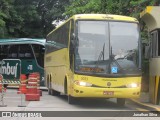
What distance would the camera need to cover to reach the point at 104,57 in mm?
15898

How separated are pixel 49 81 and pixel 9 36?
17766 mm

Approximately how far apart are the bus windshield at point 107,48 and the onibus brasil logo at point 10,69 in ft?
35.2

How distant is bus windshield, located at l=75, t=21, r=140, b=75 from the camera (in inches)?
622

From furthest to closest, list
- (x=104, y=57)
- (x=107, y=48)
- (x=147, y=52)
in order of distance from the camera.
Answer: (x=147, y=52) < (x=107, y=48) < (x=104, y=57)

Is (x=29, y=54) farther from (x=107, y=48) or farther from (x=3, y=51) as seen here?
(x=107, y=48)

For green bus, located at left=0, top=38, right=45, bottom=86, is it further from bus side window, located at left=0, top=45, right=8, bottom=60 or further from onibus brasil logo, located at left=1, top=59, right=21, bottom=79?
onibus brasil logo, located at left=1, top=59, right=21, bottom=79

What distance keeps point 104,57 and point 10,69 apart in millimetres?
12142

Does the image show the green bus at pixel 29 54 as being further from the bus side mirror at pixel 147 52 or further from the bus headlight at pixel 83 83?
the bus headlight at pixel 83 83

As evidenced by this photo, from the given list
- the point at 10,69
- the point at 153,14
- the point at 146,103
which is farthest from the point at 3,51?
the point at 153,14

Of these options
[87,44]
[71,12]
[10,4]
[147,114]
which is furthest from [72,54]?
[10,4]

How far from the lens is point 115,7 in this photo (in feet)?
73.2

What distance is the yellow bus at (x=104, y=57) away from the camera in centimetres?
1568

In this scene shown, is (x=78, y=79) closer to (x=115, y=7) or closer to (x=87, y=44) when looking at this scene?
(x=87, y=44)

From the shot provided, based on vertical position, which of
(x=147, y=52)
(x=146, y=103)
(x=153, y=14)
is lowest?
(x=146, y=103)
